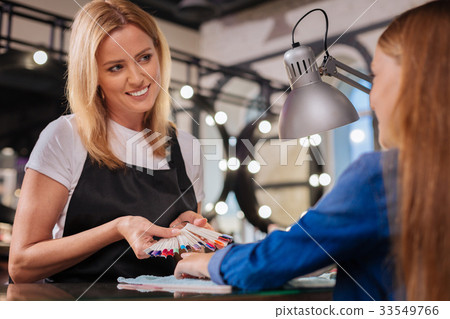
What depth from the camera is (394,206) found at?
2.23 feet

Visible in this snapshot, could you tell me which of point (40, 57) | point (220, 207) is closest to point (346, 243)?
point (40, 57)

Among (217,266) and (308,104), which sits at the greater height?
(308,104)

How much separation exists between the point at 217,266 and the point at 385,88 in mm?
415

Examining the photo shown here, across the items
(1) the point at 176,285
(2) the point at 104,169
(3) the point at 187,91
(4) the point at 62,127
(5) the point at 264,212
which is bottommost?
(1) the point at 176,285

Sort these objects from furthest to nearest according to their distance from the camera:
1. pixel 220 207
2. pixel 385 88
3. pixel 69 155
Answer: pixel 220 207
pixel 69 155
pixel 385 88

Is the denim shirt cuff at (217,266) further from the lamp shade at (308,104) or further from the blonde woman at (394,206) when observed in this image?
the lamp shade at (308,104)

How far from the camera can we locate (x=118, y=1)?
4.60ft

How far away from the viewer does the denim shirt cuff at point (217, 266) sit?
845 mm

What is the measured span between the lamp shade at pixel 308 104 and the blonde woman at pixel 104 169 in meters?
0.34

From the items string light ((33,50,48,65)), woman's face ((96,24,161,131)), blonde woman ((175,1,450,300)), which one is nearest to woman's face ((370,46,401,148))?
blonde woman ((175,1,450,300))

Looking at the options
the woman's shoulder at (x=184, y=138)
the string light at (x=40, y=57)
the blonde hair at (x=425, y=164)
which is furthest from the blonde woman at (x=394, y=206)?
the string light at (x=40, y=57)

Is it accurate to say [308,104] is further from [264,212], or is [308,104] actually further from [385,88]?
[264,212]

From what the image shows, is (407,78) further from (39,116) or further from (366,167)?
(39,116)
